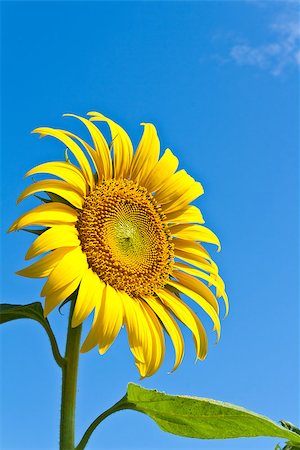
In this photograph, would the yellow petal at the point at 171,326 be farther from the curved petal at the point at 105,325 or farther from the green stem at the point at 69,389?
the green stem at the point at 69,389

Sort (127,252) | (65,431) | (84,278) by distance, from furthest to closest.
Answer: (127,252) < (84,278) < (65,431)

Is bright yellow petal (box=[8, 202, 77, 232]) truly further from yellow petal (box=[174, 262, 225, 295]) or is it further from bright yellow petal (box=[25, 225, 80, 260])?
yellow petal (box=[174, 262, 225, 295])

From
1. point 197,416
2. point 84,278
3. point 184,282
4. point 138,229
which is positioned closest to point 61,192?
point 84,278

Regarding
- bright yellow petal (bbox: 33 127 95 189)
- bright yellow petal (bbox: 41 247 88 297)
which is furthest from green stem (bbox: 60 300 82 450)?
bright yellow petal (bbox: 33 127 95 189)

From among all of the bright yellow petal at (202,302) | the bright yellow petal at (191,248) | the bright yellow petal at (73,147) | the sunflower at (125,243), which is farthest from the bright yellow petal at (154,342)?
Result: the bright yellow petal at (73,147)

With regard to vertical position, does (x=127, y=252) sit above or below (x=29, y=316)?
above

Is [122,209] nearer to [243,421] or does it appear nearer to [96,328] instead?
[96,328]

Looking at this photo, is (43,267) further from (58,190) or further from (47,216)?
(58,190)

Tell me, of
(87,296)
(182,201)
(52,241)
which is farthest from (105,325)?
(182,201)
